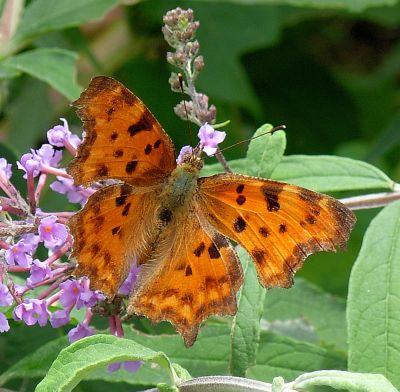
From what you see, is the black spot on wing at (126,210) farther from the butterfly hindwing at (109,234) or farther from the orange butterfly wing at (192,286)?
the orange butterfly wing at (192,286)

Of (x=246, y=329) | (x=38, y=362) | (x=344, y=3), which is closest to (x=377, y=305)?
(x=246, y=329)

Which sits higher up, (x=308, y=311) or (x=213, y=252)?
(x=213, y=252)

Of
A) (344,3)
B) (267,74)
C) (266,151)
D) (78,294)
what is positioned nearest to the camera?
(78,294)

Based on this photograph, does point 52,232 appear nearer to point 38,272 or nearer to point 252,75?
point 38,272

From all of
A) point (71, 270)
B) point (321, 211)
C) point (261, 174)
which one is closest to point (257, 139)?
point (261, 174)

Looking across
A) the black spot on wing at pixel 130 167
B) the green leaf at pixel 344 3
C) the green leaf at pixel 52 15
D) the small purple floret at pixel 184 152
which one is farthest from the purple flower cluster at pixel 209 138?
the green leaf at pixel 344 3

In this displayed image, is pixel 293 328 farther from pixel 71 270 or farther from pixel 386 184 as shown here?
pixel 71 270
